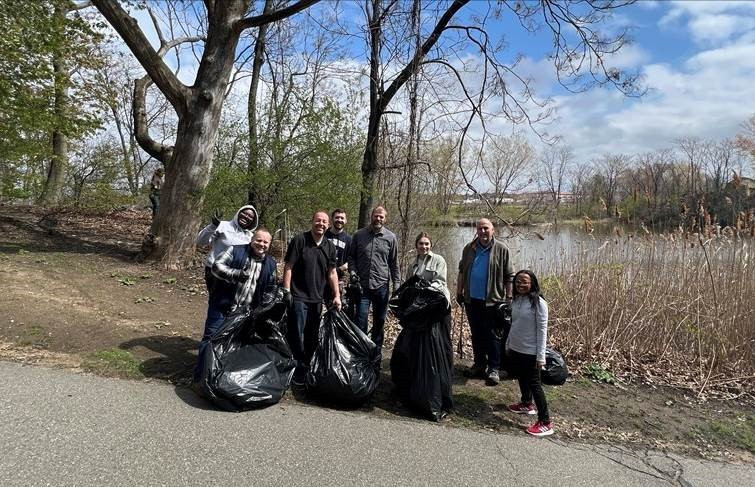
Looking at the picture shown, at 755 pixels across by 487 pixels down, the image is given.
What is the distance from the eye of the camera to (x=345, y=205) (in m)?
9.65

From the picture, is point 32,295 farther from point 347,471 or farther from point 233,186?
point 347,471

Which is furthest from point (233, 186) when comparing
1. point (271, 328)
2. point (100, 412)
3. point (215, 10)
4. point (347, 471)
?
point (347, 471)

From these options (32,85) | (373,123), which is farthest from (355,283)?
(32,85)

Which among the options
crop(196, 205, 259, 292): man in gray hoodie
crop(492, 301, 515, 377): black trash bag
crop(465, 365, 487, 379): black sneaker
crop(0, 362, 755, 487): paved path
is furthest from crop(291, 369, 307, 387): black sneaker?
crop(492, 301, 515, 377): black trash bag

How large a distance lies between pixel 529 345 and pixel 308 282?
6.64ft

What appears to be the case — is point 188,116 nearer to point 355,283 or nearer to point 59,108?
point 59,108

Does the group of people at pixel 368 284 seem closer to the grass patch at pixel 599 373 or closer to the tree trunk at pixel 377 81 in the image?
the grass patch at pixel 599 373

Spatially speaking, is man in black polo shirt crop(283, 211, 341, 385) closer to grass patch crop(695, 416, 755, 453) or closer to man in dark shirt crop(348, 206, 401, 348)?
man in dark shirt crop(348, 206, 401, 348)

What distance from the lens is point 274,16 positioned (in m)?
7.89

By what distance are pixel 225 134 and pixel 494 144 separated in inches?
209

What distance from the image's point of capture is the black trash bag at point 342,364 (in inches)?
152

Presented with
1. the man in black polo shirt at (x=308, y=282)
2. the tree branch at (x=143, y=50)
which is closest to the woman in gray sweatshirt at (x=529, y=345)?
the man in black polo shirt at (x=308, y=282)

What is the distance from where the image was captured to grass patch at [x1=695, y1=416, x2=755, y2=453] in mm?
3912

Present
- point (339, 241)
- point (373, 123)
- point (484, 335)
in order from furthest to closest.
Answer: point (373, 123) < point (339, 241) < point (484, 335)
